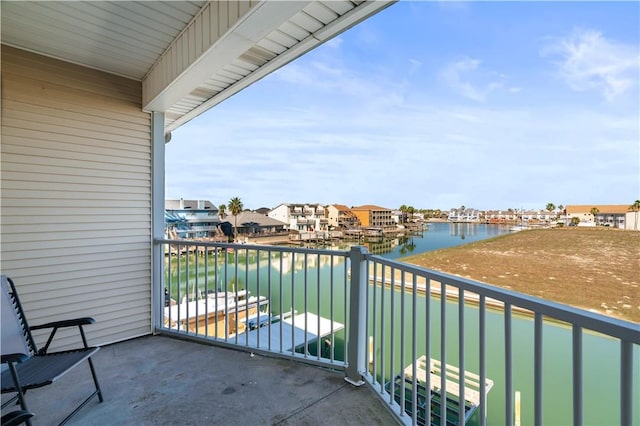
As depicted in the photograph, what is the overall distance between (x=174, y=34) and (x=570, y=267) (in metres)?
5.04

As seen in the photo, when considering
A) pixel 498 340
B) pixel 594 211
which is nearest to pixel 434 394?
pixel 498 340

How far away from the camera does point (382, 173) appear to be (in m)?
20.6

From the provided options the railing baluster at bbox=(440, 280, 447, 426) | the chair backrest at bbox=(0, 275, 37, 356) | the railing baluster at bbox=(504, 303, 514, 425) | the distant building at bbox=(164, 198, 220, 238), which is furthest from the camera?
the distant building at bbox=(164, 198, 220, 238)

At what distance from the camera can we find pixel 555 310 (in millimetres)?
1114

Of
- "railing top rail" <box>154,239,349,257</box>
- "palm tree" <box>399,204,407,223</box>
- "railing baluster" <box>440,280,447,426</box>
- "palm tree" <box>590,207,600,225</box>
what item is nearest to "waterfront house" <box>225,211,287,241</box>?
"palm tree" <box>399,204,407,223</box>

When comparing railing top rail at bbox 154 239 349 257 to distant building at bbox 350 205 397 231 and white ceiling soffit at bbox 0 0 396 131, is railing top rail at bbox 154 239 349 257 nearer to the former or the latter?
white ceiling soffit at bbox 0 0 396 131

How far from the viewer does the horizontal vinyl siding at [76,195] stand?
9.73ft

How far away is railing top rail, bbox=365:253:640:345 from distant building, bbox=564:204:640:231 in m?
2.39

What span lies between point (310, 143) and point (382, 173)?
17.6 feet

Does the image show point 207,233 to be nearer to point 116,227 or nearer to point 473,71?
point 116,227

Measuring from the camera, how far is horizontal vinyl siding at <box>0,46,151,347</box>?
2.97m

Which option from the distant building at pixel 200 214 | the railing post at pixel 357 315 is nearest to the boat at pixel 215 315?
the railing post at pixel 357 315

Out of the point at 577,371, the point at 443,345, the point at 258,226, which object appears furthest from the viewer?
the point at 258,226

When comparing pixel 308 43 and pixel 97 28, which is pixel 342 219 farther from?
pixel 97 28
